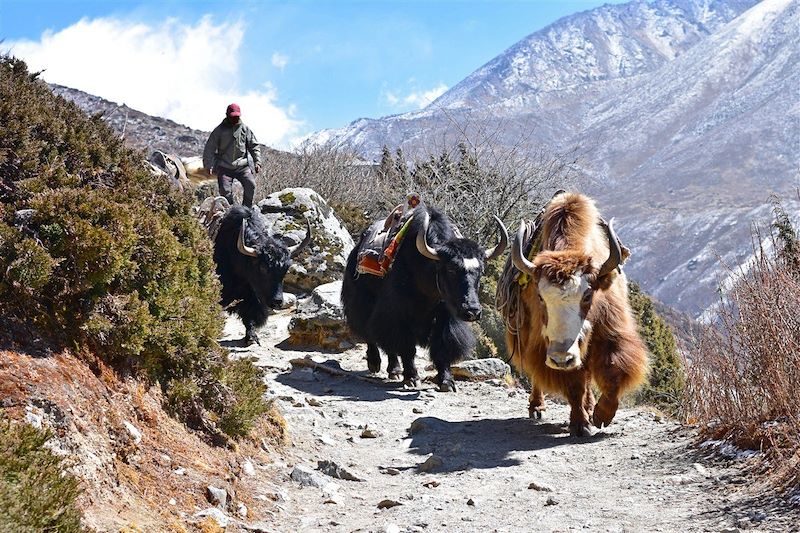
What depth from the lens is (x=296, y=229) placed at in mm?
13445

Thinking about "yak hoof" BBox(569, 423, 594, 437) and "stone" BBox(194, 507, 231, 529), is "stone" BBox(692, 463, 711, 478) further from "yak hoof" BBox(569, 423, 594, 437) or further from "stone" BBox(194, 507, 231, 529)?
"stone" BBox(194, 507, 231, 529)

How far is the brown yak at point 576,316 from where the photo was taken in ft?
19.1

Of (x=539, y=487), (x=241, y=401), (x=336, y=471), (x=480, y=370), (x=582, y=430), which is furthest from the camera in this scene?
(x=480, y=370)

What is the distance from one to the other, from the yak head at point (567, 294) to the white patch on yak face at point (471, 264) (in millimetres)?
2151

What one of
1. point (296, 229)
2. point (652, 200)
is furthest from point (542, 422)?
point (652, 200)

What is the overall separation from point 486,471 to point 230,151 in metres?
8.13

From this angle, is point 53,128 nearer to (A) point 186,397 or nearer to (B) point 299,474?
(A) point 186,397

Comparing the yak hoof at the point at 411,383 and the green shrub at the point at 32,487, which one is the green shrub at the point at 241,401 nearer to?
the green shrub at the point at 32,487

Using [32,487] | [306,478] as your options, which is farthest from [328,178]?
[32,487]

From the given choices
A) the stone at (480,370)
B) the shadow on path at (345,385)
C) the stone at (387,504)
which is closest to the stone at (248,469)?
the stone at (387,504)

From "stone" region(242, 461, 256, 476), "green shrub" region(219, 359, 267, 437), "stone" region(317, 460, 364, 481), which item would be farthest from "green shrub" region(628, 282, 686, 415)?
"stone" region(242, 461, 256, 476)

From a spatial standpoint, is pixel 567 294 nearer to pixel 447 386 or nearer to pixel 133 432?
pixel 133 432

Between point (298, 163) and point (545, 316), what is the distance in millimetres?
16284

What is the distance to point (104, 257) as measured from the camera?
172 inches
